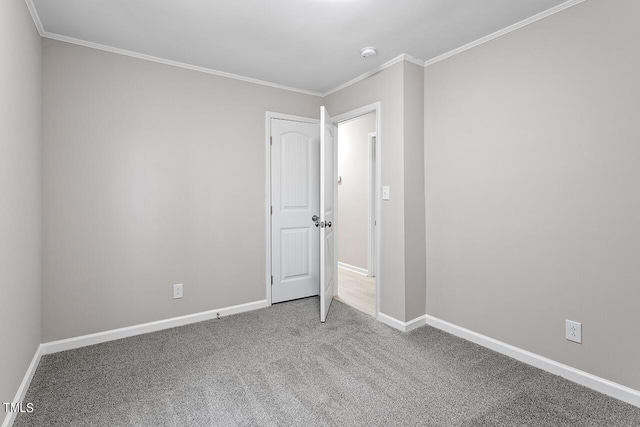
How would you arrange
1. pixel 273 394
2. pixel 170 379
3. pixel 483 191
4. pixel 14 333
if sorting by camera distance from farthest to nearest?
pixel 483 191, pixel 170 379, pixel 273 394, pixel 14 333

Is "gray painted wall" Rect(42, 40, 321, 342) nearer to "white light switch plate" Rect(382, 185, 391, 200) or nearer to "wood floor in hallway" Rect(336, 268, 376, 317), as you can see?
"wood floor in hallway" Rect(336, 268, 376, 317)

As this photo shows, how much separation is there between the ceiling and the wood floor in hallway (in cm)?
247

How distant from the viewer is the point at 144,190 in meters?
2.86

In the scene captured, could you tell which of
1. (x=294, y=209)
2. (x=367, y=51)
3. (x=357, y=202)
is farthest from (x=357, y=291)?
(x=367, y=51)

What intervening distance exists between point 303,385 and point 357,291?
215 cm

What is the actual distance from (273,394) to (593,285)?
6.88 ft

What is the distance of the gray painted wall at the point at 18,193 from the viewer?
1.63 m

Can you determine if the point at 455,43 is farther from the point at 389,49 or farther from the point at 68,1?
the point at 68,1

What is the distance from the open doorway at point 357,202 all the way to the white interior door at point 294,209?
31.4 inches

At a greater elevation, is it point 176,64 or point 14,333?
point 176,64

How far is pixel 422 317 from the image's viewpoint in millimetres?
3057

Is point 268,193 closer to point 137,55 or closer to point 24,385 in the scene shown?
point 137,55

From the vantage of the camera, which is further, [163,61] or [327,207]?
[327,207]

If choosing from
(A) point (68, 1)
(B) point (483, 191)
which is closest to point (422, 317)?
(B) point (483, 191)
